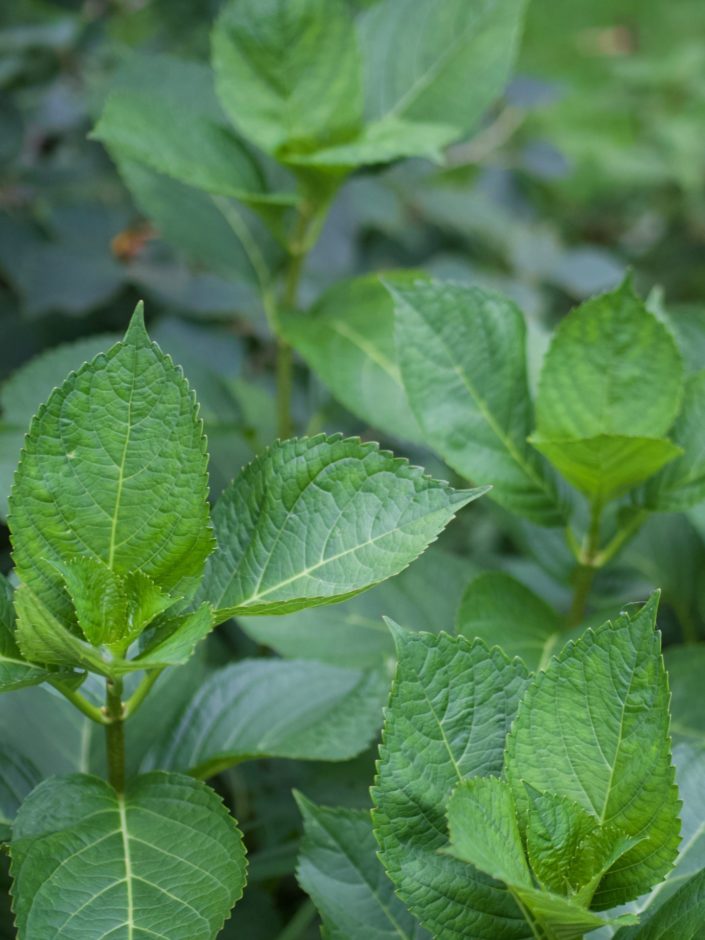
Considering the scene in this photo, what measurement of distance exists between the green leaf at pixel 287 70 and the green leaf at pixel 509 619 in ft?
1.32

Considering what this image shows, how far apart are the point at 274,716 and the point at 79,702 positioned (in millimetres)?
148

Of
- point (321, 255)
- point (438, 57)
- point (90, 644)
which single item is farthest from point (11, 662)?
point (321, 255)

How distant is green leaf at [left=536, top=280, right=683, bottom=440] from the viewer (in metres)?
0.70

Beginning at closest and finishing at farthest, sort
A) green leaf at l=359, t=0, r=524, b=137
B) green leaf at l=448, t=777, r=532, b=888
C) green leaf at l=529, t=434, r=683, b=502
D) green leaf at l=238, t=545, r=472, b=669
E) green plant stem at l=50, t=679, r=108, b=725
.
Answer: green leaf at l=448, t=777, r=532, b=888 → green plant stem at l=50, t=679, r=108, b=725 → green leaf at l=529, t=434, r=683, b=502 → green leaf at l=238, t=545, r=472, b=669 → green leaf at l=359, t=0, r=524, b=137

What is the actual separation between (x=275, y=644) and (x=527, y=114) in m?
1.72

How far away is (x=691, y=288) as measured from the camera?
193cm

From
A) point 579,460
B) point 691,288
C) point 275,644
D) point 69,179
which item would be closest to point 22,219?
point 69,179

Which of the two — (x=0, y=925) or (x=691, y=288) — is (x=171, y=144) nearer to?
(x=0, y=925)

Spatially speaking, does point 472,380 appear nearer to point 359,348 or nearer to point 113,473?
point 359,348

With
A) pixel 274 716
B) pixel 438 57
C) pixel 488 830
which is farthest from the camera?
pixel 438 57

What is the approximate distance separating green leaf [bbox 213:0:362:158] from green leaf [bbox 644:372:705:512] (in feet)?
1.25

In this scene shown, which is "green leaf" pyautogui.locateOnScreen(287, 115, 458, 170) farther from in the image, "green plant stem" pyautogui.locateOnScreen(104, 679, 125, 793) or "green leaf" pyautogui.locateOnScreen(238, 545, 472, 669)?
"green plant stem" pyautogui.locateOnScreen(104, 679, 125, 793)

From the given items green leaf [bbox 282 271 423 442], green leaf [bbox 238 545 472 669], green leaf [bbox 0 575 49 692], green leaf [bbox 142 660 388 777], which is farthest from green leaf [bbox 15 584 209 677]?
green leaf [bbox 282 271 423 442]

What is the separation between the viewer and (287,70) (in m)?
0.88
